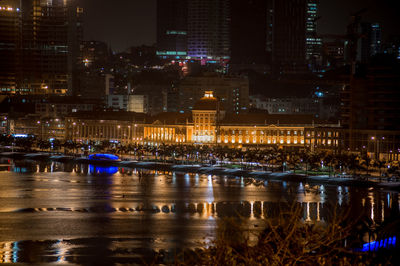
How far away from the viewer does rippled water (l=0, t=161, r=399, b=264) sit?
4797cm

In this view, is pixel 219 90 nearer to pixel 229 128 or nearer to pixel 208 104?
Answer: pixel 208 104

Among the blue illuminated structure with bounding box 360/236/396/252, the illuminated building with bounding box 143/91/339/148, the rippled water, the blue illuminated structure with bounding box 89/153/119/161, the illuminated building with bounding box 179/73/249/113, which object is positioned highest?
the illuminated building with bounding box 179/73/249/113

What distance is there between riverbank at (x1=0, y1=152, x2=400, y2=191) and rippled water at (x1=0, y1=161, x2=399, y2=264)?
2.51 m

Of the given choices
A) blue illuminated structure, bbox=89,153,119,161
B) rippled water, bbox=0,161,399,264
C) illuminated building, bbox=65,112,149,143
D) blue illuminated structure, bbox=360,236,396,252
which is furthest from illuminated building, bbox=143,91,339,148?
blue illuminated structure, bbox=360,236,396,252

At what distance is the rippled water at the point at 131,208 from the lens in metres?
48.0

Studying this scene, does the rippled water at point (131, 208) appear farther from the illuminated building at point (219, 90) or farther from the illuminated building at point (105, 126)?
the illuminated building at point (219, 90)

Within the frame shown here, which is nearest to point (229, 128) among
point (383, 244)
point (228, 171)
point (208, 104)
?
point (208, 104)

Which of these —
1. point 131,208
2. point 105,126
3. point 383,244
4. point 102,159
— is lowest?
point 131,208

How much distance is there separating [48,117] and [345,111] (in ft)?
274

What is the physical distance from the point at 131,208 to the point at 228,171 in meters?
40.1

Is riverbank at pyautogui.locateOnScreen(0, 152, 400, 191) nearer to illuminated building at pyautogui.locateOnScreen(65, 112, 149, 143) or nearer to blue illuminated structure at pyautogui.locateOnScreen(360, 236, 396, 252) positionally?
illuminated building at pyautogui.locateOnScreen(65, 112, 149, 143)

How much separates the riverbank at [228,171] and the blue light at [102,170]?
10.1 feet

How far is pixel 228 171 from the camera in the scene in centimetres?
10531

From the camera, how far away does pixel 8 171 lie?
105m
